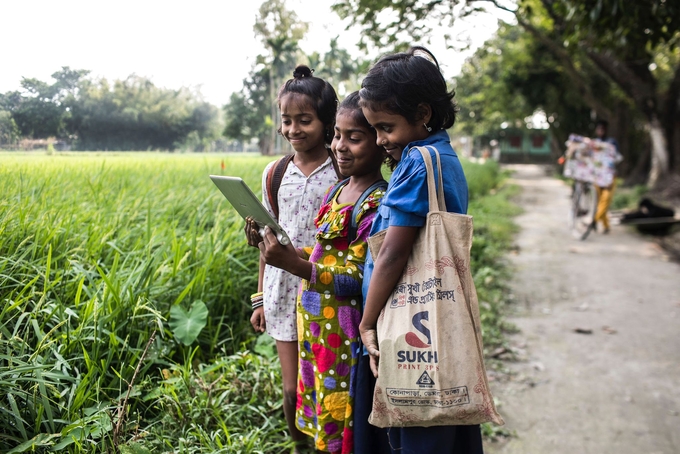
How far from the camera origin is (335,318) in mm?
1781

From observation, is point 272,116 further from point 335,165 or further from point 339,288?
point 339,288

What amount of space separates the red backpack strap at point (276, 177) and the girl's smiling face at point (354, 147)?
370mm

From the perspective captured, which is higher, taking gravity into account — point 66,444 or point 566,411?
point 66,444

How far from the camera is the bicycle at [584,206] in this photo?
25.5 ft

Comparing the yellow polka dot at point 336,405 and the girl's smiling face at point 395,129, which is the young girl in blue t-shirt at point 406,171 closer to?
the girl's smiling face at point 395,129

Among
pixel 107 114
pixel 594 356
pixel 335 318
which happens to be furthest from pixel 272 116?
pixel 335 318

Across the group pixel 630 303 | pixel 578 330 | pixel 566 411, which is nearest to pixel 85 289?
pixel 566 411

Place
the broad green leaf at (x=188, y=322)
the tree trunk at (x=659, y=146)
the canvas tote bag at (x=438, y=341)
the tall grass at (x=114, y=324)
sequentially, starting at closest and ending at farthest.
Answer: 1. the canvas tote bag at (x=438, y=341)
2. the tall grass at (x=114, y=324)
3. the broad green leaf at (x=188, y=322)
4. the tree trunk at (x=659, y=146)

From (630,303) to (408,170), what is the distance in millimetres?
4146

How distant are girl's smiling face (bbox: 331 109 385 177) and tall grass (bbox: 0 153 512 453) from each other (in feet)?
3.48

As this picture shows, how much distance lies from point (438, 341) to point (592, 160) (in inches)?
284

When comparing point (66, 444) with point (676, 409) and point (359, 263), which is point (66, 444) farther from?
point (676, 409)

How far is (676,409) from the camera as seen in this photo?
2877mm

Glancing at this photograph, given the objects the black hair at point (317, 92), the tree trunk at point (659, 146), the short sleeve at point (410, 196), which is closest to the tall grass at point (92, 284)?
the black hair at point (317, 92)
